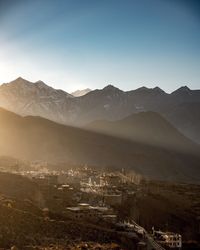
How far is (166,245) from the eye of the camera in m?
51.9

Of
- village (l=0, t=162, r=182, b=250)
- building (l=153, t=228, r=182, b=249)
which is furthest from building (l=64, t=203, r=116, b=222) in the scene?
building (l=153, t=228, r=182, b=249)

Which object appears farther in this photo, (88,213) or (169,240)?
(88,213)

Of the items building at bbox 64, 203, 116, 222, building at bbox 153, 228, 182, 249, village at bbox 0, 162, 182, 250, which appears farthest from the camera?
building at bbox 64, 203, 116, 222

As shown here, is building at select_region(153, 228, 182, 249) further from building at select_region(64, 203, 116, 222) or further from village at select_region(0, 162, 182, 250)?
building at select_region(64, 203, 116, 222)

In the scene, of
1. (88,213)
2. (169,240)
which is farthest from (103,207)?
(169,240)

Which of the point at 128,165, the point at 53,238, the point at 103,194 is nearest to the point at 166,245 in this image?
the point at 53,238

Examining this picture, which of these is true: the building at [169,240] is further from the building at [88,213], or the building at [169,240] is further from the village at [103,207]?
the building at [88,213]

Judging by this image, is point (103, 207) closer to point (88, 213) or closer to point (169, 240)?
point (88, 213)

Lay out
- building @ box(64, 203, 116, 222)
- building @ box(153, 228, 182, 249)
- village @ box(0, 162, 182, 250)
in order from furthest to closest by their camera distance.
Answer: building @ box(64, 203, 116, 222) → building @ box(153, 228, 182, 249) → village @ box(0, 162, 182, 250)

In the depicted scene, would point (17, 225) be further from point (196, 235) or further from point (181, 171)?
point (181, 171)

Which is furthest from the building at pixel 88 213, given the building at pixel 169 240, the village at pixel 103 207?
the building at pixel 169 240

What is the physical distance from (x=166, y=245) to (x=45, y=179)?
4528 cm

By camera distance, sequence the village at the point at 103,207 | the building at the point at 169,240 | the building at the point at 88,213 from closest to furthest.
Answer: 1. the village at the point at 103,207
2. the building at the point at 169,240
3. the building at the point at 88,213

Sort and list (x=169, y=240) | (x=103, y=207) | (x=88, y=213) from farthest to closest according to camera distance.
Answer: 1. (x=103, y=207)
2. (x=88, y=213)
3. (x=169, y=240)
